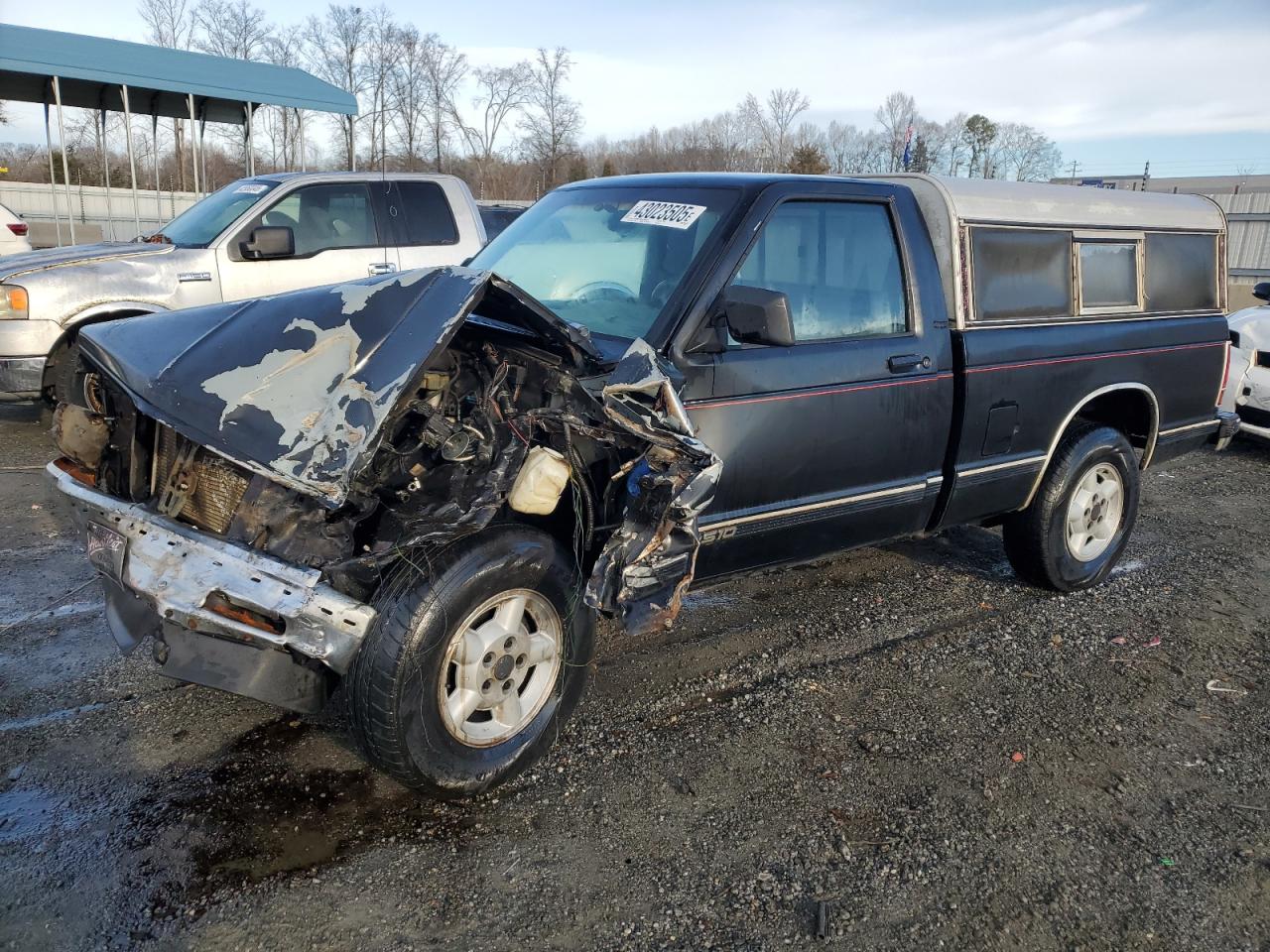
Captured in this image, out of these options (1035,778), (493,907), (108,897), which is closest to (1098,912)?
(1035,778)

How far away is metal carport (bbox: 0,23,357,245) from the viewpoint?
1148 centimetres

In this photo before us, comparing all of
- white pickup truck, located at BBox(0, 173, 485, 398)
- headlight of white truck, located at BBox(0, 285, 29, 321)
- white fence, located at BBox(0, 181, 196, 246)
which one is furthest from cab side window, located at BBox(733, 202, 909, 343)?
white fence, located at BBox(0, 181, 196, 246)

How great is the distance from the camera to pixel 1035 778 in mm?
3416

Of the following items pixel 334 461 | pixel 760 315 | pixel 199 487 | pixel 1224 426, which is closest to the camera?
pixel 334 461

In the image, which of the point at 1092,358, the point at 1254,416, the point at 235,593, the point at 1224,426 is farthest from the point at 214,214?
the point at 1254,416

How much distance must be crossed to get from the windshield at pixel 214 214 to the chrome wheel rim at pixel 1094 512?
6486 mm

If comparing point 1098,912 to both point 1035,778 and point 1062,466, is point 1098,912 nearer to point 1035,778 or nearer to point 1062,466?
point 1035,778

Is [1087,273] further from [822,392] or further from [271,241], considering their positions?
[271,241]

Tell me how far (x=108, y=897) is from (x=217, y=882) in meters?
0.28

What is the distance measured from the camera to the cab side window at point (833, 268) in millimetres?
3867

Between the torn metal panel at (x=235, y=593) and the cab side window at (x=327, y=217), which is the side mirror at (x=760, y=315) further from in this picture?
the cab side window at (x=327, y=217)

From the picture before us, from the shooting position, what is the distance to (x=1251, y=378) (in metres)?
8.72

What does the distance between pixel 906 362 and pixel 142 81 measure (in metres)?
11.3

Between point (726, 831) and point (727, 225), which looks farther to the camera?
point (727, 225)
